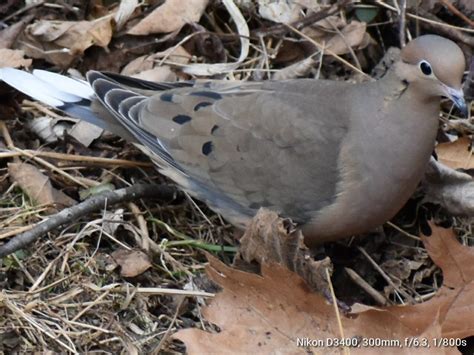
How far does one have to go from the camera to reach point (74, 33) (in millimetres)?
4234

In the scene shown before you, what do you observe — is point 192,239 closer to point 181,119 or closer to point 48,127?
point 181,119

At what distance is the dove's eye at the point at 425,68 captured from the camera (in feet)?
10.3

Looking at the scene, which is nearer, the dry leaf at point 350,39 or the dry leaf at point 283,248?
the dry leaf at point 283,248

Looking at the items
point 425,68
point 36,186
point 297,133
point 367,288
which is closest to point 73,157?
point 36,186

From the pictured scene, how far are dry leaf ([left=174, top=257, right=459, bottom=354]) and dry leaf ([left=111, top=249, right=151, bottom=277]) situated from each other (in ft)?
1.62

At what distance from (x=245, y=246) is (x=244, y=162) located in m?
0.43

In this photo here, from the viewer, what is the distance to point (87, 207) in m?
3.50

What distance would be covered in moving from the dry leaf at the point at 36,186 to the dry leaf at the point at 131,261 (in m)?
0.35

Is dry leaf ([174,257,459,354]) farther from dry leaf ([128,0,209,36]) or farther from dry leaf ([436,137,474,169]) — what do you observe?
dry leaf ([128,0,209,36])

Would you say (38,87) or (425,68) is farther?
(38,87)

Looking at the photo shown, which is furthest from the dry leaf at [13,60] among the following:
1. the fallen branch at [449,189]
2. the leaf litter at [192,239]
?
the fallen branch at [449,189]

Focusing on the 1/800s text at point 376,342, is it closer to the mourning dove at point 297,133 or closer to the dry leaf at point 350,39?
the mourning dove at point 297,133

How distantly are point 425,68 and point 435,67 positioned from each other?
0.16 feet

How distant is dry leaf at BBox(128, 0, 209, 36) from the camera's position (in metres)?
4.28
